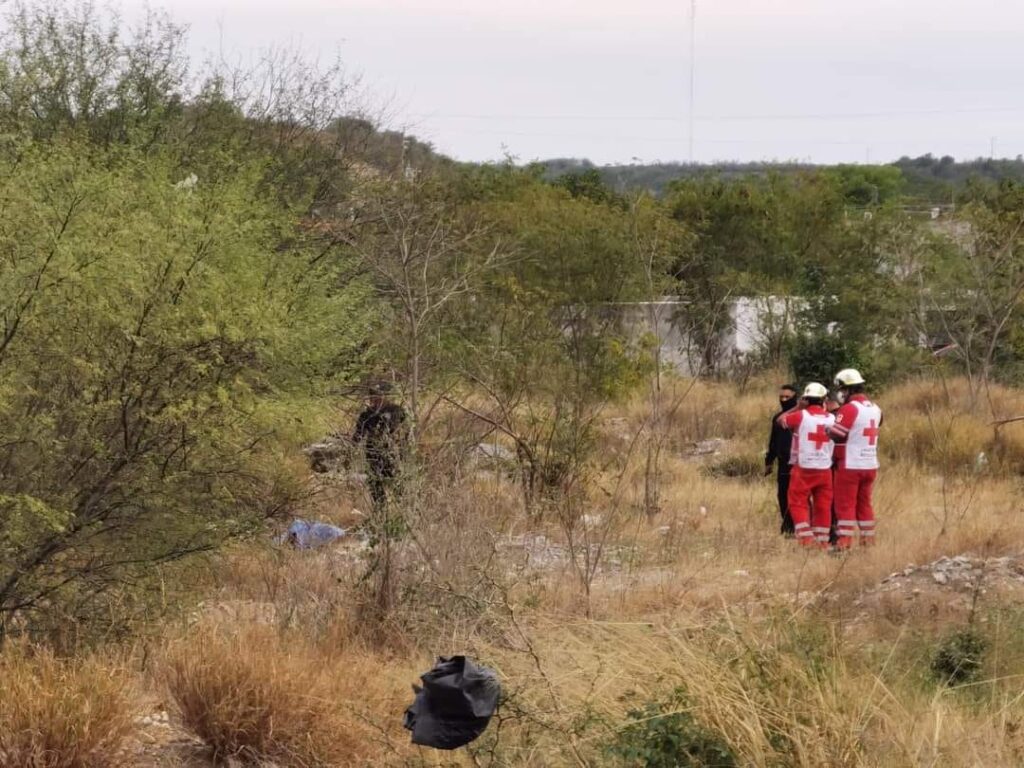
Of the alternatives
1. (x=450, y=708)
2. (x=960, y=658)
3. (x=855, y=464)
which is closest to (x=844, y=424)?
(x=855, y=464)

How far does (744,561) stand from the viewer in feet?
40.2

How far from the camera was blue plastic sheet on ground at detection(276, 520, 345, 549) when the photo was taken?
950 cm

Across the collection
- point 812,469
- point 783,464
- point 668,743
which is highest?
point 668,743

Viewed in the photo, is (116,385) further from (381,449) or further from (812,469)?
(812,469)

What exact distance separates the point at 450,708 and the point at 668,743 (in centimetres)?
86

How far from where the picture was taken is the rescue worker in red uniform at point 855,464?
13.6 metres

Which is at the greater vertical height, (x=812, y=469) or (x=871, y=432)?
(x=871, y=432)

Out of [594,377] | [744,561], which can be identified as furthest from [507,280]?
[744,561]

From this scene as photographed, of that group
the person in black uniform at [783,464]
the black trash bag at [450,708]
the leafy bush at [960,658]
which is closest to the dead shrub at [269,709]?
the black trash bag at [450,708]

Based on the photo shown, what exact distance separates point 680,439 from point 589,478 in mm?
10956

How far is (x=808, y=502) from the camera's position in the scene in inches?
550

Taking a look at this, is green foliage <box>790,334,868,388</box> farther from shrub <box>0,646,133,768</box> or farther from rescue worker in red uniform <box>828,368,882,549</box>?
shrub <box>0,646,133,768</box>

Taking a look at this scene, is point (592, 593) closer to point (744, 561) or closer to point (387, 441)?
point (387, 441)

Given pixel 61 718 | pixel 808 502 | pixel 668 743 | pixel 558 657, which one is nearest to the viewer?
pixel 668 743
